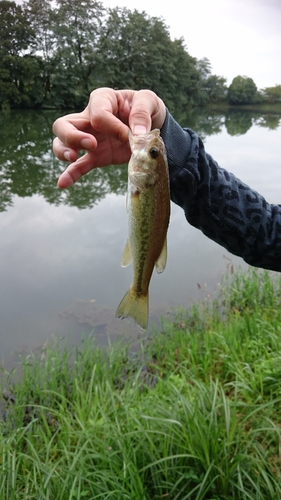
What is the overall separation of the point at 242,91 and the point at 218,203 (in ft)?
272

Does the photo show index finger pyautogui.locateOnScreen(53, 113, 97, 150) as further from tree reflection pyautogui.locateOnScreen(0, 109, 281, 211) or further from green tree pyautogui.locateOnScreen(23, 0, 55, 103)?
green tree pyautogui.locateOnScreen(23, 0, 55, 103)

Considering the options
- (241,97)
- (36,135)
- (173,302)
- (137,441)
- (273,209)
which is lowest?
(137,441)

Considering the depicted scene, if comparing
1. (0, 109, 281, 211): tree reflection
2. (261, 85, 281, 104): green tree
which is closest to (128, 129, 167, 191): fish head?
(0, 109, 281, 211): tree reflection

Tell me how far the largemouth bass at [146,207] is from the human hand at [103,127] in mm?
77

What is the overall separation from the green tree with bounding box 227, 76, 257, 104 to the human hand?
267 ft

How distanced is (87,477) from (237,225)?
180 centimetres

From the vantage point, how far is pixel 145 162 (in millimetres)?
1515

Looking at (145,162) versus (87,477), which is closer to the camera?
(145,162)

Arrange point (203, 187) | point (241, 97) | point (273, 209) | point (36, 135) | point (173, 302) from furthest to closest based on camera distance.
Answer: point (241, 97) → point (36, 135) → point (173, 302) → point (273, 209) → point (203, 187)

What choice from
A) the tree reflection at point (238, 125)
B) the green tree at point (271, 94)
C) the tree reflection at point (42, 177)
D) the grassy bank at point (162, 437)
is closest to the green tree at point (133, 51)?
the tree reflection at point (238, 125)

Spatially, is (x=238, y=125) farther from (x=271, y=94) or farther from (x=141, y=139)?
(x=271, y=94)

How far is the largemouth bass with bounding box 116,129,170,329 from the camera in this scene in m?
1.51

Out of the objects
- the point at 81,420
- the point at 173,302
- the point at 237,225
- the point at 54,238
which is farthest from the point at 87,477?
the point at 54,238

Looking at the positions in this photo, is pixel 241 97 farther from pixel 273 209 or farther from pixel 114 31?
pixel 273 209
